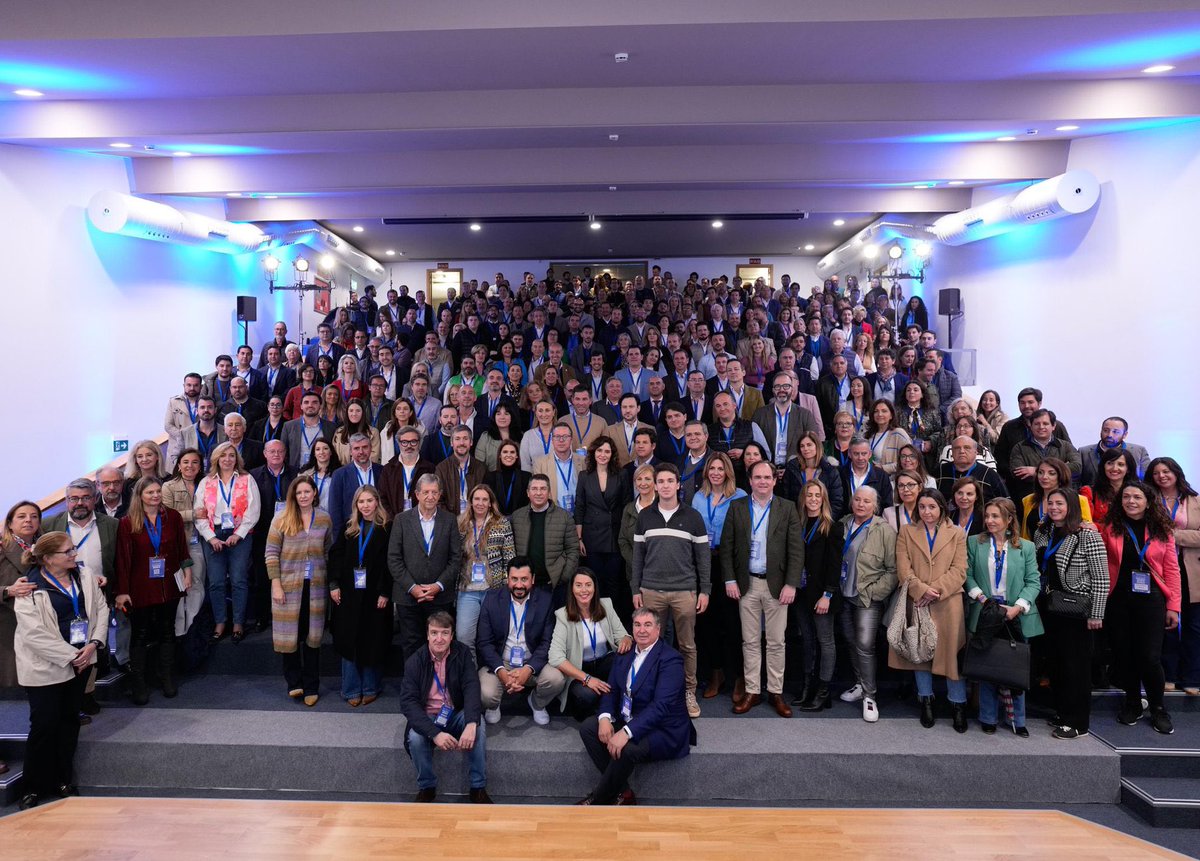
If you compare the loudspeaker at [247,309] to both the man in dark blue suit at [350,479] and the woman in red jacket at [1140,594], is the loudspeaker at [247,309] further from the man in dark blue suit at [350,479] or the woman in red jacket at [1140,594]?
the woman in red jacket at [1140,594]

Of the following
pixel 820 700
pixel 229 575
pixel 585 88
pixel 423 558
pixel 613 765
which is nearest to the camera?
pixel 613 765

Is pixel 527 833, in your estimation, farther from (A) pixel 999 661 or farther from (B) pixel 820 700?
(A) pixel 999 661

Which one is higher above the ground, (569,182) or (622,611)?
(569,182)

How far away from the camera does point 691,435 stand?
5.21 m

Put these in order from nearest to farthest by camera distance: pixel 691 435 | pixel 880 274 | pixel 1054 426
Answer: pixel 691 435 < pixel 1054 426 < pixel 880 274

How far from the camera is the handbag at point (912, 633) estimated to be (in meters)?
4.47

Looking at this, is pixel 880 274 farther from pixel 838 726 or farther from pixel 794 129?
pixel 838 726

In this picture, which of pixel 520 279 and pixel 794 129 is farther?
pixel 520 279

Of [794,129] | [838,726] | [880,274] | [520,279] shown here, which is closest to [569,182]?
[794,129]

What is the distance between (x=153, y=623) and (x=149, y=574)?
1.23ft

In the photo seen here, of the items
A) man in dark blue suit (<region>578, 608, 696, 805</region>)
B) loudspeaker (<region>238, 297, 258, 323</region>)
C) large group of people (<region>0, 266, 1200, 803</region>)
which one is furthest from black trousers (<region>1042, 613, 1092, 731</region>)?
loudspeaker (<region>238, 297, 258, 323</region>)

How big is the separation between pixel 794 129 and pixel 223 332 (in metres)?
8.40

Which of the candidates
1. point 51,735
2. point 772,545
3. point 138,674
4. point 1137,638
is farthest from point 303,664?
point 1137,638

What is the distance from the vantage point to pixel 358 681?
494 cm
